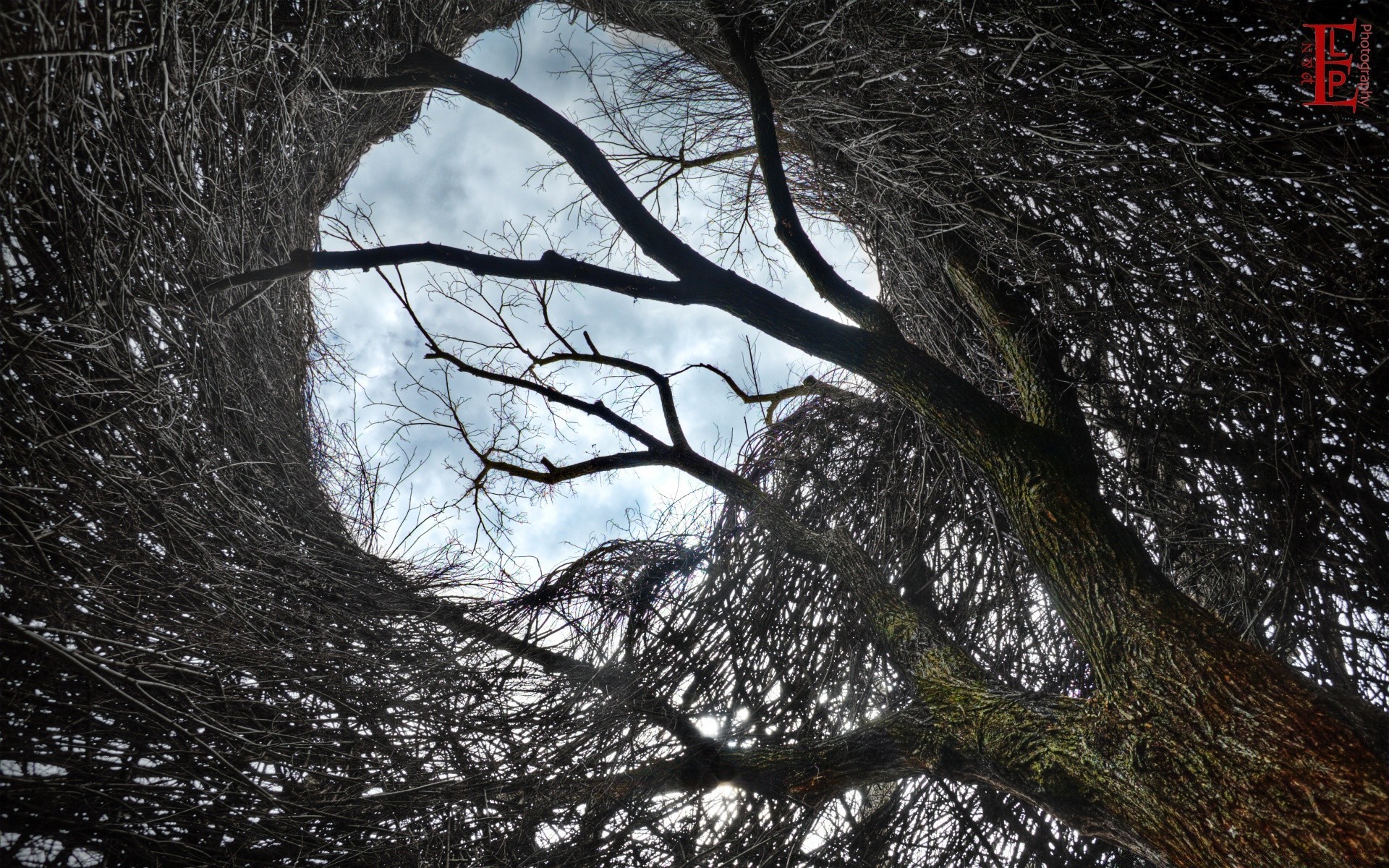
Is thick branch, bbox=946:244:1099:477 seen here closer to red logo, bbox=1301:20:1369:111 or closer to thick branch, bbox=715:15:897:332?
thick branch, bbox=715:15:897:332

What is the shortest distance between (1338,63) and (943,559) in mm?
2951

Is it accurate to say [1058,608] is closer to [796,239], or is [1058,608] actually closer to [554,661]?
[796,239]

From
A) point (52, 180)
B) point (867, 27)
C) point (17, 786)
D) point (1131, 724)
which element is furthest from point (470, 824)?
point (867, 27)

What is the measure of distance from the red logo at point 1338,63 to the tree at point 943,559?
153 millimetres

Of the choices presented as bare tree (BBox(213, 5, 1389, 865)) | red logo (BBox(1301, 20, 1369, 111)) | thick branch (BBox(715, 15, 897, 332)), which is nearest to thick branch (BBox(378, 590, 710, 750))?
bare tree (BBox(213, 5, 1389, 865))

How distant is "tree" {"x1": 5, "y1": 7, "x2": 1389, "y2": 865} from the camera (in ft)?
6.95

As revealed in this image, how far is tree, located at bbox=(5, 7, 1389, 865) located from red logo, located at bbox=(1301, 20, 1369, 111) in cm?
15

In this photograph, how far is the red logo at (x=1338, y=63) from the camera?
6.79 feet

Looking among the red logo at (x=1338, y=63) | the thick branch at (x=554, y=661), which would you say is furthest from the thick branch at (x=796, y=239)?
the thick branch at (x=554, y=661)

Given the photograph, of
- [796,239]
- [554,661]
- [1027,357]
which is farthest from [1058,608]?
[554,661]

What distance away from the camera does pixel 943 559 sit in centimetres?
441

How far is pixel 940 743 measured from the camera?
102 inches

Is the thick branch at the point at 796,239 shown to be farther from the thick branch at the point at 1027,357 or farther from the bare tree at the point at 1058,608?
the thick branch at the point at 1027,357

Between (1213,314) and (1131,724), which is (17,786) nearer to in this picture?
(1131,724)
